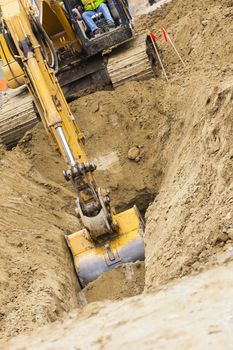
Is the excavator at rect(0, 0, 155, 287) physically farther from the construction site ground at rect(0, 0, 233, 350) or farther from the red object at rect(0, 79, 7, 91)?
the red object at rect(0, 79, 7, 91)

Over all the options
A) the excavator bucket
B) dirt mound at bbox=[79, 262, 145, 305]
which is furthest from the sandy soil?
the excavator bucket

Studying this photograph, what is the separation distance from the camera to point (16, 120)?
1139 centimetres

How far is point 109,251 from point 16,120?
426cm

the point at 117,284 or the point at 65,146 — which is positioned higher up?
the point at 65,146

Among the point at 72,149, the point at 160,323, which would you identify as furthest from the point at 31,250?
the point at 160,323

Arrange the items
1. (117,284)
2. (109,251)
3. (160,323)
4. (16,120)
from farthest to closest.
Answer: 1. (16,120)
2. (109,251)
3. (117,284)
4. (160,323)

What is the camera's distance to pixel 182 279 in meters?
4.82

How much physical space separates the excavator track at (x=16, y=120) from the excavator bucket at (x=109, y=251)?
3.74m

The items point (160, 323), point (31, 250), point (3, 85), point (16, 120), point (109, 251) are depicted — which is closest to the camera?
point (160, 323)

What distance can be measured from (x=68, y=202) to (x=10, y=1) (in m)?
3.20

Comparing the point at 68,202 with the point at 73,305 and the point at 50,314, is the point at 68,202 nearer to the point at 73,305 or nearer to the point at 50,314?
the point at 73,305

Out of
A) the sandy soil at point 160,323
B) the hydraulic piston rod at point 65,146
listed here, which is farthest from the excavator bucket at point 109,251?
the sandy soil at point 160,323

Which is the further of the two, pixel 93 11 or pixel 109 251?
pixel 93 11

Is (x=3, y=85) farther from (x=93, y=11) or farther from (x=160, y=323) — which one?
(x=160, y=323)
